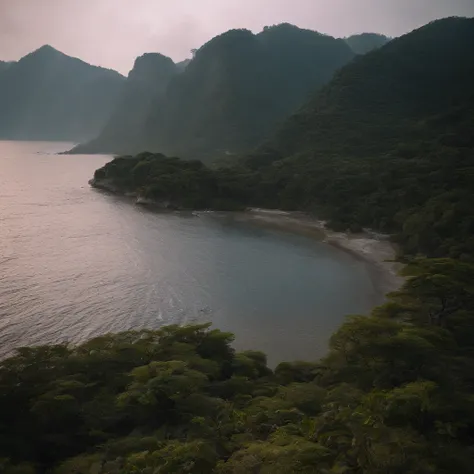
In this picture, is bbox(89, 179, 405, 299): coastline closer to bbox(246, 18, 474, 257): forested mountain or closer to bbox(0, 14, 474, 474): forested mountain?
bbox(246, 18, 474, 257): forested mountain

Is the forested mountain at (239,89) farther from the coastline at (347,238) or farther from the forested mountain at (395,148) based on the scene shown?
the coastline at (347,238)

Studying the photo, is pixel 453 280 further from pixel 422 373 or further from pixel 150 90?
pixel 150 90

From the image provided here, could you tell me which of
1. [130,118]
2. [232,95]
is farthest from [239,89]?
[130,118]

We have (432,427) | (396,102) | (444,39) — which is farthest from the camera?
(444,39)

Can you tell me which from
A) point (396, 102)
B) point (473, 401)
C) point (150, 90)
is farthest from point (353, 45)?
point (473, 401)

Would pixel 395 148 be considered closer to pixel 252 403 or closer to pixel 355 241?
pixel 355 241

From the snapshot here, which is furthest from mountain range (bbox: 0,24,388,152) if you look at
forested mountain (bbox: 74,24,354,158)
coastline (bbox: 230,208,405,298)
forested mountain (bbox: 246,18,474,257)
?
coastline (bbox: 230,208,405,298)
